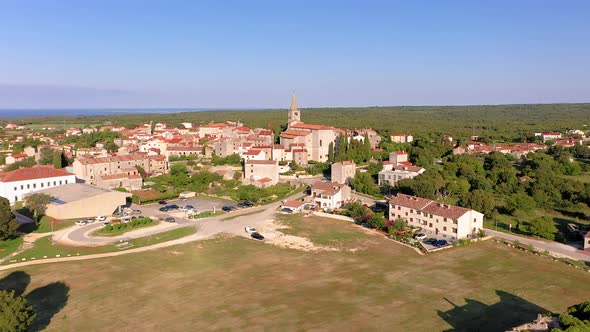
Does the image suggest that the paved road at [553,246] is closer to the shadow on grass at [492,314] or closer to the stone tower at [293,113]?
the shadow on grass at [492,314]

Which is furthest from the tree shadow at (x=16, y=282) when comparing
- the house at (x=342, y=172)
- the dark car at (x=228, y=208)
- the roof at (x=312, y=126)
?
the roof at (x=312, y=126)

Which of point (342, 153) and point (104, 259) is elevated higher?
point (342, 153)

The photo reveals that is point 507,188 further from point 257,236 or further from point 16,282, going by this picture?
point 16,282

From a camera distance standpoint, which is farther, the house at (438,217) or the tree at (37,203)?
the tree at (37,203)

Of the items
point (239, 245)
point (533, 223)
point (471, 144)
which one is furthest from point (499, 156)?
point (239, 245)

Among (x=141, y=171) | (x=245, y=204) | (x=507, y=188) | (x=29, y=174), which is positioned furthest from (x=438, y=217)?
(x=29, y=174)

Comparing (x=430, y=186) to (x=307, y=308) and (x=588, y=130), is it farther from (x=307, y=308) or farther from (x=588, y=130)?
(x=588, y=130)

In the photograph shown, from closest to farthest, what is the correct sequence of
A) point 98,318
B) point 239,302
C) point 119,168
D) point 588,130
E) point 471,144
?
point 98,318 → point 239,302 → point 119,168 → point 471,144 → point 588,130
